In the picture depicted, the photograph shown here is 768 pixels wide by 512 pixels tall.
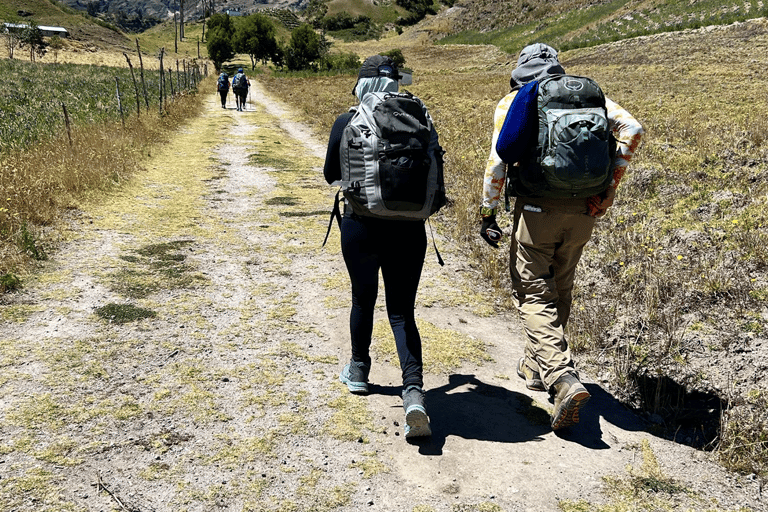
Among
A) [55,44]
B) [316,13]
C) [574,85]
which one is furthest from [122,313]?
[316,13]

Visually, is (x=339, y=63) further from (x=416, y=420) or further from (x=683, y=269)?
(x=416, y=420)

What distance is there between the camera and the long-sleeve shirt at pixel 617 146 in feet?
10.4

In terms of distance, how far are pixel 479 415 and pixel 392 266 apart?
108 centimetres

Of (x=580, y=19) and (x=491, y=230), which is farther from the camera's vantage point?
(x=580, y=19)

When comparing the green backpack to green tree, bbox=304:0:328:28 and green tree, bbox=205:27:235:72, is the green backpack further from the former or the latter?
green tree, bbox=304:0:328:28

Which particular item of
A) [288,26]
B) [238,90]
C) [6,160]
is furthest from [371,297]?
[288,26]

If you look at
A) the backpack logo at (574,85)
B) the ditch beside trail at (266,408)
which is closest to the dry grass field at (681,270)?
the ditch beside trail at (266,408)

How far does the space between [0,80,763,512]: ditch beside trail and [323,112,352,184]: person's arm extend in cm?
138

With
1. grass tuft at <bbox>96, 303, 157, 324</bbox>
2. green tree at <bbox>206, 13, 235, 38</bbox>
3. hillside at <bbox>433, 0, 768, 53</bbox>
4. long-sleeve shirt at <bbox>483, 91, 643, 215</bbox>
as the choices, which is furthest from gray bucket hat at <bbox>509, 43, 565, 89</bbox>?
green tree at <bbox>206, 13, 235, 38</bbox>

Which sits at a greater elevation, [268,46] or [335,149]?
[268,46]

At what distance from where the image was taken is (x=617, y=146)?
3.23 metres

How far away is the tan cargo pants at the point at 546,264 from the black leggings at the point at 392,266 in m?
0.67

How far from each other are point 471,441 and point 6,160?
24.1ft

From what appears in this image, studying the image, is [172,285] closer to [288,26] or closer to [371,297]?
[371,297]
